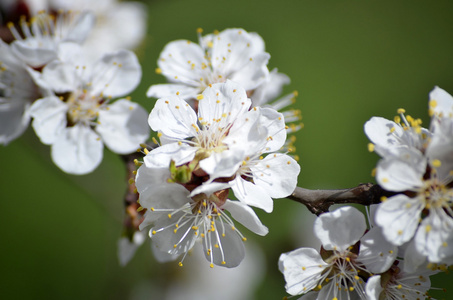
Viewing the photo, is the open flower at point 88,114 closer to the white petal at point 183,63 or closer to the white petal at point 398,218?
the white petal at point 183,63

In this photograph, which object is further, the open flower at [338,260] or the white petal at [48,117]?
the white petal at [48,117]

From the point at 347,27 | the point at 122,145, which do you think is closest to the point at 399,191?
the point at 122,145

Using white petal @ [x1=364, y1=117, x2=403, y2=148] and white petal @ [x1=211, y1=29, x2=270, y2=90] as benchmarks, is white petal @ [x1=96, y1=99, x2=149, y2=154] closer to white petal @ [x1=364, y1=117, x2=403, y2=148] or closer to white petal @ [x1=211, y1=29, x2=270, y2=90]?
white petal @ [x1=211, y1=29, x2=270, y2=90]

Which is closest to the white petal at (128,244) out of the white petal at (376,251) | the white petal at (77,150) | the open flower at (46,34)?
the white petal at (77,150)

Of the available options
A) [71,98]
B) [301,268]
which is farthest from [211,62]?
[301,268]

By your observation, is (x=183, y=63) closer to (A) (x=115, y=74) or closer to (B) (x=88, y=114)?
(A) (x=115, y=74)

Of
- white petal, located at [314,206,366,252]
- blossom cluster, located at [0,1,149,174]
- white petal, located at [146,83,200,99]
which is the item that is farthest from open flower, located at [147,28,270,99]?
white petal, located at [314,206,366,252]

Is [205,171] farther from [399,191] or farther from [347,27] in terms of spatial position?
[347,27]
